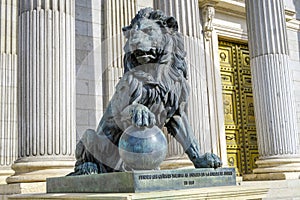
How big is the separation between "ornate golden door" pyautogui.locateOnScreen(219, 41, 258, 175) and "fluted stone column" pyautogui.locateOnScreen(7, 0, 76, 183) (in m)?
8.69

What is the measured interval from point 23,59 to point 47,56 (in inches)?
23.4

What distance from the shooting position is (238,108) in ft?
55.7

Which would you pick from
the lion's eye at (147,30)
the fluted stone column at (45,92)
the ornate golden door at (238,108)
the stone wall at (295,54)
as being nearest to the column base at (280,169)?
the ornate golden door at (238,108)

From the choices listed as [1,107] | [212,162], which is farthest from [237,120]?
[212,162]

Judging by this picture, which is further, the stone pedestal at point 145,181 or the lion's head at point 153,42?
the lion's head at point 153,42

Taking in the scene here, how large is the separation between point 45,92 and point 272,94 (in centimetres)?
718

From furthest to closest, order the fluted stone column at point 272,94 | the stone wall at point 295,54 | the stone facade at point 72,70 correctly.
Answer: the stone wall at point 295,54
the fluted stone column at point 272,94
the stone facade at point 72,70

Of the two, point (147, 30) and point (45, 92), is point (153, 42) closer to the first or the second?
point (147, 30)

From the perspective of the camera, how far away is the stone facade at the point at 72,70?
8797 millimetres

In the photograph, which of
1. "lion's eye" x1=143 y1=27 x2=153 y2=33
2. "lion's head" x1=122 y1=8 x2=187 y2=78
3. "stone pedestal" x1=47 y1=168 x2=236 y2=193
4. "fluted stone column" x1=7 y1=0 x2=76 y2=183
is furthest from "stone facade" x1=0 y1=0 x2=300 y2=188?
"lion's eye" x1=143 y1=27 x2=153 y2=33

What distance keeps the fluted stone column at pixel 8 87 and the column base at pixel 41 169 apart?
2194 millimetres

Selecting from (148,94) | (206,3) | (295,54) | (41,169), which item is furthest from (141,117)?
(295,54)

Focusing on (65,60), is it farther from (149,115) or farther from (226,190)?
(226,190)

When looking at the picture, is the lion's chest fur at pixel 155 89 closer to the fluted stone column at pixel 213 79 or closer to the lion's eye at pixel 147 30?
the lion's eye at pixel 147 30
